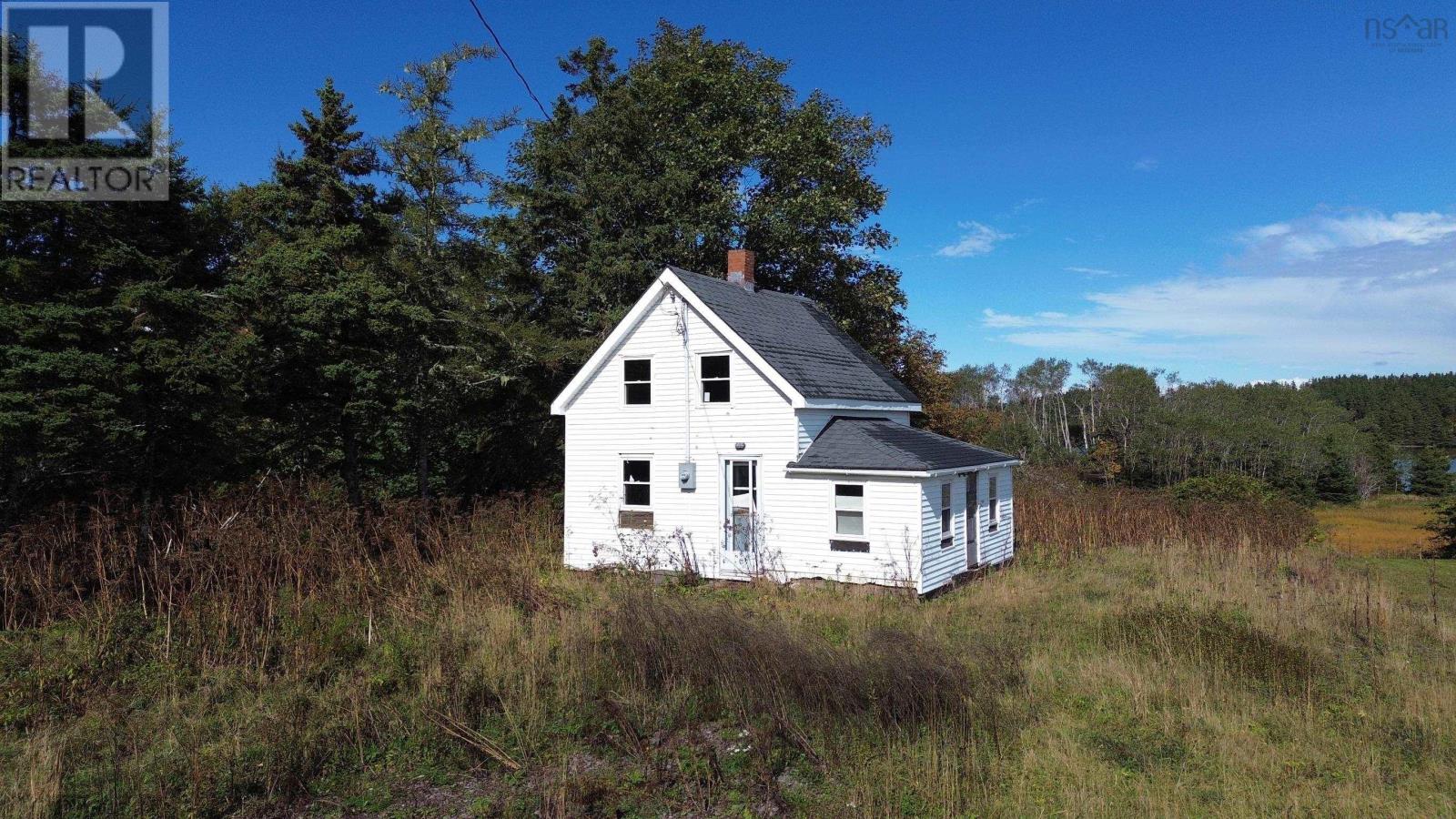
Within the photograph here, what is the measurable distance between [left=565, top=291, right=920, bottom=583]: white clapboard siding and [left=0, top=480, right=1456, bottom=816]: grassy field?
3179 millimetres

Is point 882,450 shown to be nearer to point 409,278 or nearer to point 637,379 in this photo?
point 637,379

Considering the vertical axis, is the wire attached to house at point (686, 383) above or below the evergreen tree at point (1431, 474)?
above

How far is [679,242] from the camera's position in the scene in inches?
1037

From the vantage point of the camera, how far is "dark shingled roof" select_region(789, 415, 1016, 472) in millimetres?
14453

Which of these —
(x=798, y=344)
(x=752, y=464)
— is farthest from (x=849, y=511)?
(x=798, y=344)

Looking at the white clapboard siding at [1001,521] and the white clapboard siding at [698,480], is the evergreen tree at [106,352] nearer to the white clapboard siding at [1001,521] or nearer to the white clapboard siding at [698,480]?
the white clapboard siding at [698,480]

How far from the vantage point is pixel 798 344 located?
59.1 feet

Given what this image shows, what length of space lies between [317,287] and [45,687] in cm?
1214

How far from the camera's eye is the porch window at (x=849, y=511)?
14891 millimetres

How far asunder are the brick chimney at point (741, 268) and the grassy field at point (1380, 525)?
1914cm

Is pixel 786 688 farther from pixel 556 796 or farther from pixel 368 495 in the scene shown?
pixel 368 495

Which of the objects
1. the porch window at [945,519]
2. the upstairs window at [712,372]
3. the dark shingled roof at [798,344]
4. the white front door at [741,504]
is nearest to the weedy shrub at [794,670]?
the porch window at [945,519]

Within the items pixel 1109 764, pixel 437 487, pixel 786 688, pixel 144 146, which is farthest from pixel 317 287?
pixel 1109 764

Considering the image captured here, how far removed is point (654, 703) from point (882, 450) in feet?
26.9
